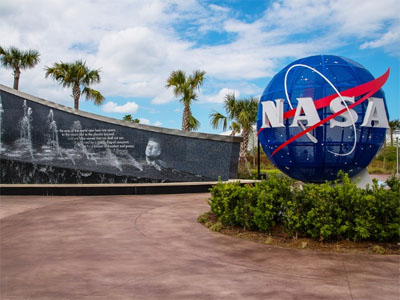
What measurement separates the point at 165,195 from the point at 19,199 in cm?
627

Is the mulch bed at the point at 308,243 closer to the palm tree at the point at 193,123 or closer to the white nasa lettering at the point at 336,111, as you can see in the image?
the white nasa lettering at the point at 336,111

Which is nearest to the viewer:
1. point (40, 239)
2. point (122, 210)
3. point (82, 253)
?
point (82, 253)

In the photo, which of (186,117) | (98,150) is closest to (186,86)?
(186,117)

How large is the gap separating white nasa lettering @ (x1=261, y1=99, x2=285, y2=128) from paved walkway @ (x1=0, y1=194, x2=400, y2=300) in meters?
3.26

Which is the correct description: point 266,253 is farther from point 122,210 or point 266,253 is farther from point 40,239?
point 122,210

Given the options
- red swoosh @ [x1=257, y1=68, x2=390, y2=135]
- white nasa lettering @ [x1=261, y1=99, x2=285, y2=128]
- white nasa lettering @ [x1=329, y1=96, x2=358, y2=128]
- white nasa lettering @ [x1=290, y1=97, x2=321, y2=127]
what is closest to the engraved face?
white nasa lettering @ [x1=261, y1=99, x2=285, y2=128]

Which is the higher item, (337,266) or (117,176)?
(117,176)

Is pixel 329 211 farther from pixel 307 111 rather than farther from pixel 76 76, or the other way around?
pixel 76 76

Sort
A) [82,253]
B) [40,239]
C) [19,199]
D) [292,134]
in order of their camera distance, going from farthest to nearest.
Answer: [19,199] → [292,134] → [40,239] → [82,253]

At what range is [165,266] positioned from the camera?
627 cm

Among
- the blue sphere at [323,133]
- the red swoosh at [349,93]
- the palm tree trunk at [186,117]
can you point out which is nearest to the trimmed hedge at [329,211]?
the blue sphere at [323,133]

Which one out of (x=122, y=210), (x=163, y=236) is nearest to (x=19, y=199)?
(x=122, y=210)

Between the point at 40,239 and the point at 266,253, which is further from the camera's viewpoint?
the point at 40,239

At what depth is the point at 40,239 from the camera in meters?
8.36
